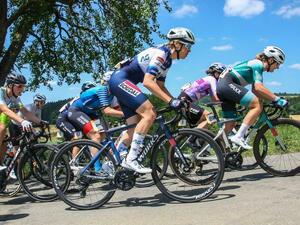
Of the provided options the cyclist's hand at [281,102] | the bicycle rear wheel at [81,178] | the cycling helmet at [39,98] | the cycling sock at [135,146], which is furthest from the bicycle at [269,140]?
the cycling helmet at [39,98]

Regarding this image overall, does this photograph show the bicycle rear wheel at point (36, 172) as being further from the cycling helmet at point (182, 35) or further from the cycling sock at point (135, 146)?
the cycling helmet at point (182, 35)

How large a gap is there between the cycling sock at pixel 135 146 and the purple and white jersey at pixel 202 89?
267cm

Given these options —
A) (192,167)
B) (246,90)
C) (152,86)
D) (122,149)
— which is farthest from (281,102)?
(122,149)

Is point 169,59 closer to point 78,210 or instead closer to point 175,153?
point 175,153

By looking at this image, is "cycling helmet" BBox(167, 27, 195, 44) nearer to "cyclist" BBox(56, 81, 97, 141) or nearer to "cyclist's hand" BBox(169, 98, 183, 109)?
"cyclist's hand" BBox(169, 98, 183, 109)

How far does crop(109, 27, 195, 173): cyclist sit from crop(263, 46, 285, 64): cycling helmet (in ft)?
5.69

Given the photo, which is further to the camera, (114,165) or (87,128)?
(87,128)

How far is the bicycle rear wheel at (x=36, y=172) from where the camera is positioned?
22.2 ft

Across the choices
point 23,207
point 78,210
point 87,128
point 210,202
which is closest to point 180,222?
point 210,202

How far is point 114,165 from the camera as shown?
19.4ft

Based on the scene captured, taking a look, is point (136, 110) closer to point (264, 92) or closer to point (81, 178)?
point (81, 178)

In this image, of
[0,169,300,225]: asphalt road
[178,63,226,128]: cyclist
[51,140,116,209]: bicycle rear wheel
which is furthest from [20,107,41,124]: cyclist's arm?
[178,63,226,128]: cyclist

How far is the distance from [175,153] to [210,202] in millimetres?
767

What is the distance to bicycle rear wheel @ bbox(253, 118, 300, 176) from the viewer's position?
7062 mm
